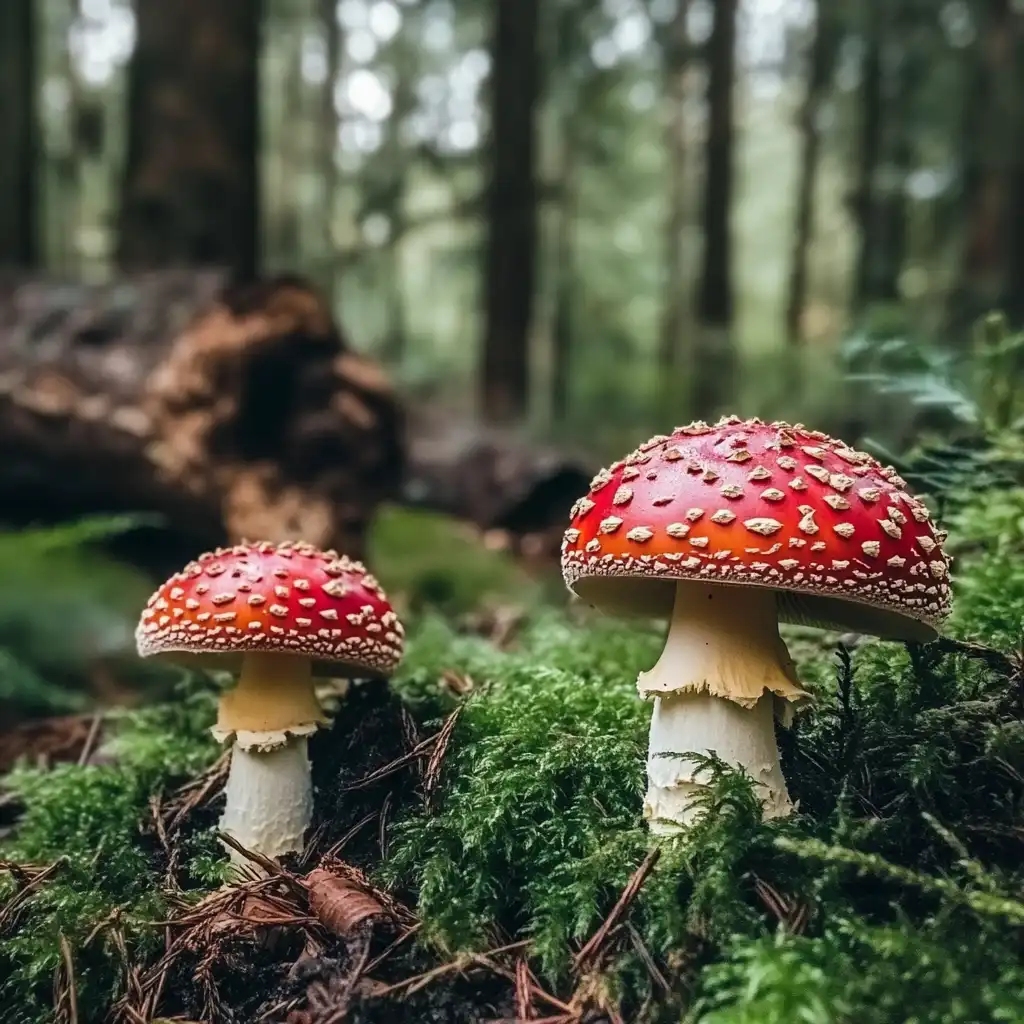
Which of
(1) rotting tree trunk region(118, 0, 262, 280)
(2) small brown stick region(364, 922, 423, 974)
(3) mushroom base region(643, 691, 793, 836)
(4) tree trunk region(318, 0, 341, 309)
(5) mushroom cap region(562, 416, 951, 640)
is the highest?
(4) tree trunk region(318, 0, 341, 309)

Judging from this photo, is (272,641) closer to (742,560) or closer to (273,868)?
(273,868)

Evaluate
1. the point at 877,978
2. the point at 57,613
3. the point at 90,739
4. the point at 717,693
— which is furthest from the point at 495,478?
the point at 877,978

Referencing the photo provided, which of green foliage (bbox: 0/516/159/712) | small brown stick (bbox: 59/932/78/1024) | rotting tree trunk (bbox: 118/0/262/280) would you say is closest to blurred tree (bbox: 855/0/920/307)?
rotting tree trunk (bbox: 118/0/262/280)

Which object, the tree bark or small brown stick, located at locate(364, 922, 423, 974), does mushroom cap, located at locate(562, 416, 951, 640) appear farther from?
the tree bark

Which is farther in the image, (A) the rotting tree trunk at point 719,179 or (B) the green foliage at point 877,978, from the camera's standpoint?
(A) the rotting tree trunk at point 719,179

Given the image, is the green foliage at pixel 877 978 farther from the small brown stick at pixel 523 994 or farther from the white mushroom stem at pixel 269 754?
the white mushroom stem at pixel 269 754

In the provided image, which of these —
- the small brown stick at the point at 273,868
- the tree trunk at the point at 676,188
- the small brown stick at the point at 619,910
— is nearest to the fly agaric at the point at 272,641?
the small brown stick at the point at 273,868
